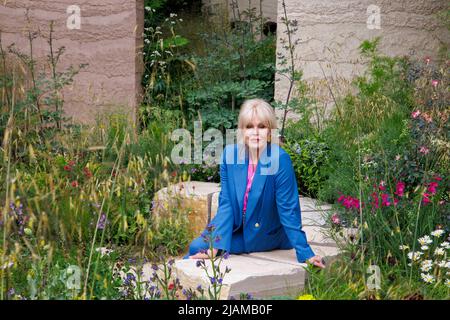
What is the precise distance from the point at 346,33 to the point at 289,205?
3649 millimetres

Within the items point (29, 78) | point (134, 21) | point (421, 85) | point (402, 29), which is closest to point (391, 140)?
point (421, 85)

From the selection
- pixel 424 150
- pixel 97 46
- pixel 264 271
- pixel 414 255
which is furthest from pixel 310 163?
pixel 97 46

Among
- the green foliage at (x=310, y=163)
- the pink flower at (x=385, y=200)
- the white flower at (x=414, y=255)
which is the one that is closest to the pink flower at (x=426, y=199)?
the pink flower at (x=385, y=200)

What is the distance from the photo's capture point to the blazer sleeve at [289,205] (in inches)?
170

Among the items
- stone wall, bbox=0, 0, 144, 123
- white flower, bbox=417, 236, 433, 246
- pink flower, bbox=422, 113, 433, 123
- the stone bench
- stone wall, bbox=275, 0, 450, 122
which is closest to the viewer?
white flower, bbox=417, 236, 433, 246

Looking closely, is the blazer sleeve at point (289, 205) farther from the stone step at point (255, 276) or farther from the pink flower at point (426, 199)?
the pink flower at point (426, 199)

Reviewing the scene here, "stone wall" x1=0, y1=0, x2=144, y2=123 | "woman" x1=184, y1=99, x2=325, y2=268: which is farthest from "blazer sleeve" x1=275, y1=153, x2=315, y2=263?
"stone wall" x1=0, y1=0, x2=144, y2=123

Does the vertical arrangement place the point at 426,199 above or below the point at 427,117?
below

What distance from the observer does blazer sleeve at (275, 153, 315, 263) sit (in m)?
4.31

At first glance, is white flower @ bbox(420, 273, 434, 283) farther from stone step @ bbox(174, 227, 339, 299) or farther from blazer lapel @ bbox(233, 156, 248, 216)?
blazer lapel @ bbox(233, 156, 248, 216)

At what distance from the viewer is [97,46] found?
8352 mm

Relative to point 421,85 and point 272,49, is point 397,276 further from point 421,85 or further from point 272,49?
point 272,49

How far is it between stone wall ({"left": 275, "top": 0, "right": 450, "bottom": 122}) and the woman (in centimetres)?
311
